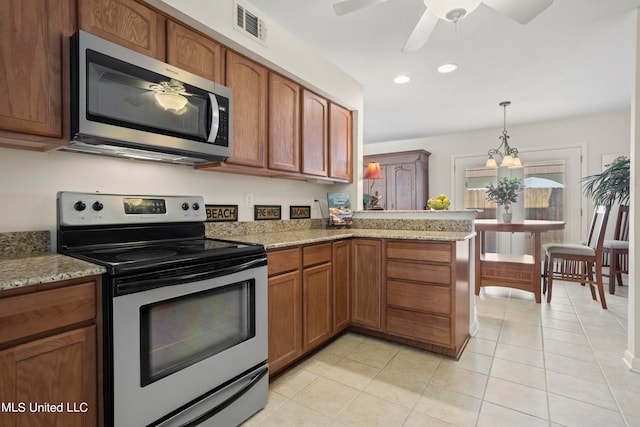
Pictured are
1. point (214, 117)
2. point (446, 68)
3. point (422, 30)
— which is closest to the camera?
point (214, 117)

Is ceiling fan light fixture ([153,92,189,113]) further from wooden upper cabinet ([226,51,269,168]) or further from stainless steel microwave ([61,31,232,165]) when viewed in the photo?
wooden upper cabinet ([226,51,269,168])

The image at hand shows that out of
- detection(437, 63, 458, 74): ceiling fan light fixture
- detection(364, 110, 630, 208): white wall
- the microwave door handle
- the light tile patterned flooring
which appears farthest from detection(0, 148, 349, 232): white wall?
detection(364, 110, 630, 208): white wall

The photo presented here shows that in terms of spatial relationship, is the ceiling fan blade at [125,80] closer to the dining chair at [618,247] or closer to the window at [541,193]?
the dining chair at [618,247]

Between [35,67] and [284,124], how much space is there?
1.47 m

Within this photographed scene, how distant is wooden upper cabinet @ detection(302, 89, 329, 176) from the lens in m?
2.68

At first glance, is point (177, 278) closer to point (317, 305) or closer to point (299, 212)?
point (317, 305)

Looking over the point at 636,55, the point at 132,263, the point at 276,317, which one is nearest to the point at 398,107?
the point at 636,55

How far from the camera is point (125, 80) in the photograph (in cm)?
149

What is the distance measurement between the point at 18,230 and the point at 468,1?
2344 mm

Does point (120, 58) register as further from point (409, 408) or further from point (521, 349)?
point (521, 349)

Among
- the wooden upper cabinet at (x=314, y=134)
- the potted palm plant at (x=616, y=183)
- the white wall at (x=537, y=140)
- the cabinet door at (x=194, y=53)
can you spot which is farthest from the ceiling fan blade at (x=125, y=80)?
the white wall at (x=537, y=140)

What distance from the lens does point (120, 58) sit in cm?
146

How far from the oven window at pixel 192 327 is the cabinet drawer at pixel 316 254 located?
53cm

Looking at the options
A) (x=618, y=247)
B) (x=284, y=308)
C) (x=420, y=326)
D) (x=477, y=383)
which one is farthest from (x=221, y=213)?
(x=618, y=247)
